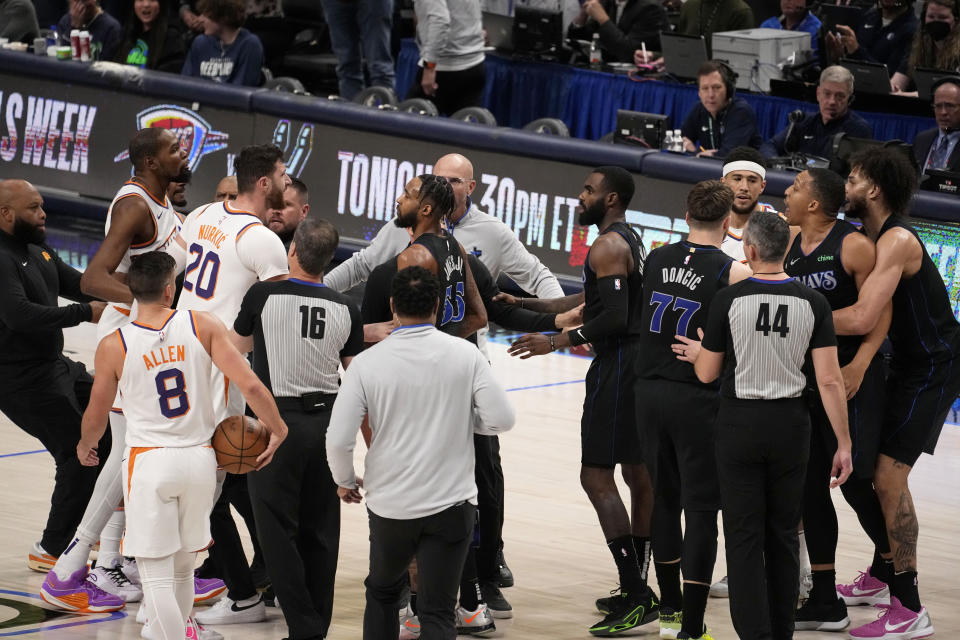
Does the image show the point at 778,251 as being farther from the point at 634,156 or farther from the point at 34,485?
the point at 634,156

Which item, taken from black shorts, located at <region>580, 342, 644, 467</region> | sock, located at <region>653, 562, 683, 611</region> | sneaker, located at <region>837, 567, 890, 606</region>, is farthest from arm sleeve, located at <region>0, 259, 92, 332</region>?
sneaker, located at <region>837, 567, 890, 606</region>

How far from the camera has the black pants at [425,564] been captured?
4.96 meters

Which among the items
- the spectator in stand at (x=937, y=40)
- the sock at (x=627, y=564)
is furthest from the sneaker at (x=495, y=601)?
the spectator in stand at (x=937, y=40)

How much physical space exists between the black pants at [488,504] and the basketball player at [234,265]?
1.00 meters

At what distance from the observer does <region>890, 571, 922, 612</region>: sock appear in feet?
20.7

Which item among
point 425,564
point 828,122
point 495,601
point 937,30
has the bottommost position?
point 495,601

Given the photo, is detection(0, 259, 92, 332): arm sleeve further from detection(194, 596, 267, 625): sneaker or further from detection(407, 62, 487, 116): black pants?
detection(407, 62, 487, 116): black pants

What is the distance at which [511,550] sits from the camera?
726 centimetres

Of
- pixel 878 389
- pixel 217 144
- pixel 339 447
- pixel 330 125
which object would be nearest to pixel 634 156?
pixel 330 125

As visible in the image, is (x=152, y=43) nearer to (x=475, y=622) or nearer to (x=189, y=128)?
(x=189, y=128)

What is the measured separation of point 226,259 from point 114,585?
1.55 meters

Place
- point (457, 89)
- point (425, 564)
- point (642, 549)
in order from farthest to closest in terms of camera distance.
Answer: point (457, 89)
point (642, 549)
point (425, 564)

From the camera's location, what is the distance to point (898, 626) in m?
6.25

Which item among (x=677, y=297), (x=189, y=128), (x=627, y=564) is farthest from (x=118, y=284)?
(x=189, y=128)
